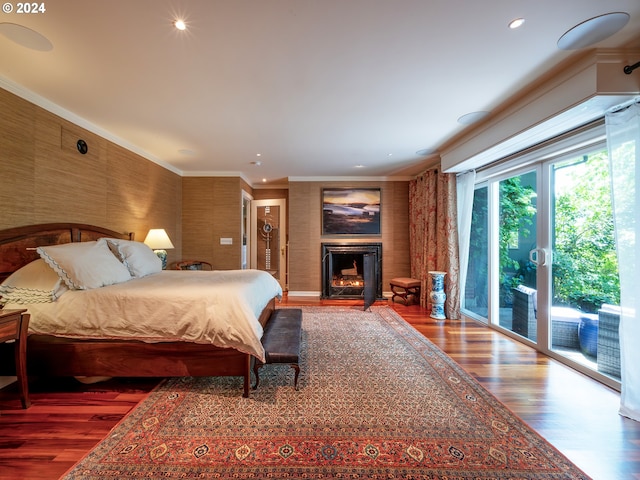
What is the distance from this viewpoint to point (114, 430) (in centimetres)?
161

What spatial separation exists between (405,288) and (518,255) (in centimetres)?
196

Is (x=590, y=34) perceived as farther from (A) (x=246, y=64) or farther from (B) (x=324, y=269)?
(B) (x=324, y=269)

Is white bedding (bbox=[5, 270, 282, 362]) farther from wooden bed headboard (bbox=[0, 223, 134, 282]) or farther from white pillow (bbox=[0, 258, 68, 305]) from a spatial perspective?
wooden bed headboard (bbox=[0, 223, 134, 282])

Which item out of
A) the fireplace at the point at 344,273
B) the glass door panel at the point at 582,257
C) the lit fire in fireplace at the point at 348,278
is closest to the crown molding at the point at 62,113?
the fireplace at the point at 344,273

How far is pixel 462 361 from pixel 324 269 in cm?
316

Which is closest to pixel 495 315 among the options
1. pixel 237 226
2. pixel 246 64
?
pixel 246 64

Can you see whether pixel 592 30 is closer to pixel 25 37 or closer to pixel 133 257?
pixel 25 37

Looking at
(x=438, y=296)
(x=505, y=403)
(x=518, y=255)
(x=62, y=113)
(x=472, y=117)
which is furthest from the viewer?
(x=438, y=296)

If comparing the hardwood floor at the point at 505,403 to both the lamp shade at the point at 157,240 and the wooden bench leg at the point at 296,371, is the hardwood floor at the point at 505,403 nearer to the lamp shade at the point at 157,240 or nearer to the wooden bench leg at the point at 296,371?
the wooden bench leg at the point at 296,371

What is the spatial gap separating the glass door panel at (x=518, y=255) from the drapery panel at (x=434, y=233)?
0.58 m

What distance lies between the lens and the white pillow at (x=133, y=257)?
272cm

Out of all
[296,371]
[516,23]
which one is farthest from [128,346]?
[516,23]

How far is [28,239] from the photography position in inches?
87.9

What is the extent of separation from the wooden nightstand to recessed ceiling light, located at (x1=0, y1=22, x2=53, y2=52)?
182 centimetres
